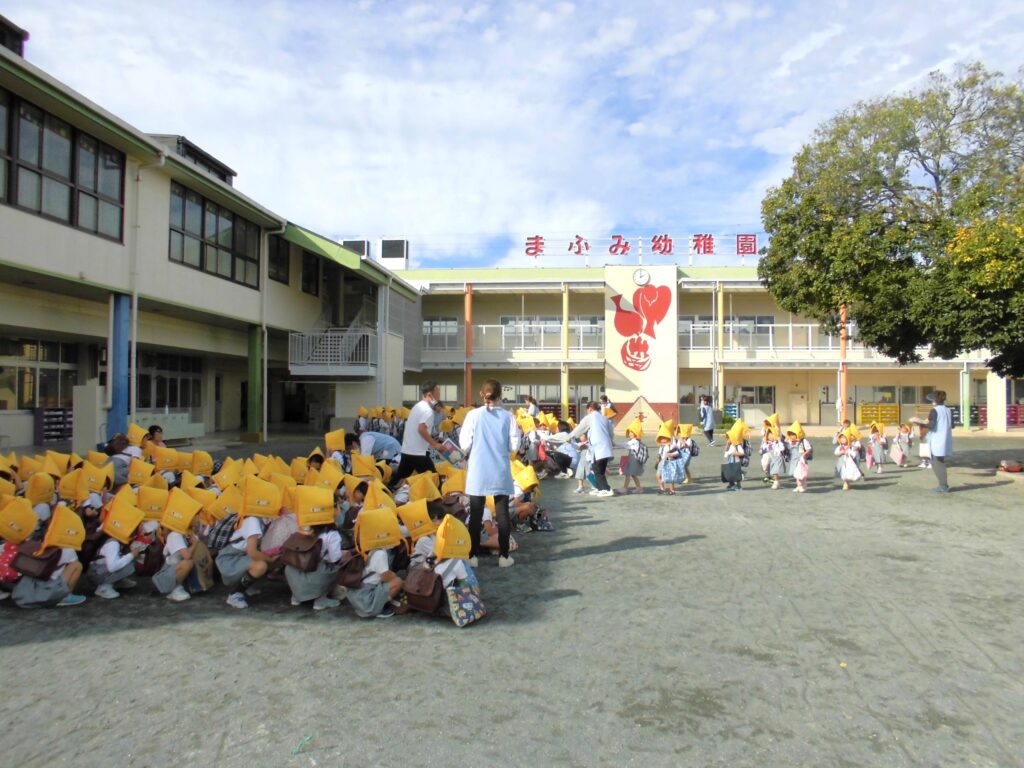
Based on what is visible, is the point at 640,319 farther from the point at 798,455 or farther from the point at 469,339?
the point at 798,455

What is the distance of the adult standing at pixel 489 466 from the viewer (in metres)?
5.63

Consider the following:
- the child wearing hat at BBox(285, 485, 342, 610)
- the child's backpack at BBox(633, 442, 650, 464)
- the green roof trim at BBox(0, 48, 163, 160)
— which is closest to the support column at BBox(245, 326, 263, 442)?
the green roof trim at BBox(0, 48, 163, 160)

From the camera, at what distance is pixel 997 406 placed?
84.8ft

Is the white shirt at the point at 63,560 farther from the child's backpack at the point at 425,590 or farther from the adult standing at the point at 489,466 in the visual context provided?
the adult standing at the point at 489,466

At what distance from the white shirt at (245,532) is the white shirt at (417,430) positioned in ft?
9.30

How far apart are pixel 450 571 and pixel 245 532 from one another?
5.21ft

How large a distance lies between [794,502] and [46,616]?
27.2 ft

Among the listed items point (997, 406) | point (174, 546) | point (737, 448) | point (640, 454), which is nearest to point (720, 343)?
point (997, 406)

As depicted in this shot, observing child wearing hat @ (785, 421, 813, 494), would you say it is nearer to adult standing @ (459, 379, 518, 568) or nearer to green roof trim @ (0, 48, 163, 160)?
adult standing @ (459, 379, 518, 568)

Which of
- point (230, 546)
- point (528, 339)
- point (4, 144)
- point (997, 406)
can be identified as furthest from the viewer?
point (528, 339)

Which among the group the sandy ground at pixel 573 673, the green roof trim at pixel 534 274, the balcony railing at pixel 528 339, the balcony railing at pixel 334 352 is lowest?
the sandy ground at pixel 573 673

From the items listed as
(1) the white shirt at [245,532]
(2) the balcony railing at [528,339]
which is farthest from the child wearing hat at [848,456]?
(2) the balcony railing at [528,339]

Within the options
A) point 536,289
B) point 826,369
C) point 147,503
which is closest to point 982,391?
point 826,369

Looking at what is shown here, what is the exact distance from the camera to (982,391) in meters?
29.0
